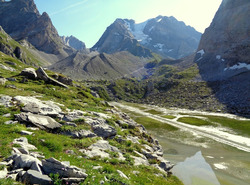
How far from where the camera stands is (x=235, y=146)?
163ft

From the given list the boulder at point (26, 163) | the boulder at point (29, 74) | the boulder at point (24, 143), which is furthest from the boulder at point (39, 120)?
the boulder at point (29, 74)

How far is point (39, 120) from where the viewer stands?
21.0m

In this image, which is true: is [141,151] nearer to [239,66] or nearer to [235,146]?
[235,146]

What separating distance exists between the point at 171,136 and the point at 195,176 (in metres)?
31.2

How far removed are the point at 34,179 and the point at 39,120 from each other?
1319 centimetres

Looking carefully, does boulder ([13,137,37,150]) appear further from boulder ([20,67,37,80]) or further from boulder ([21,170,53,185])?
boulder ([20,67,37,80])

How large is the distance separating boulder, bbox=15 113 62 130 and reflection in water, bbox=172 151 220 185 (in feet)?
75.7

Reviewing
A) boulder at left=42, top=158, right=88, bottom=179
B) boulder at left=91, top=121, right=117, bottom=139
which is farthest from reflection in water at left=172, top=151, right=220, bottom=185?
boulder at left=42, top=158, right=88, bottom=179

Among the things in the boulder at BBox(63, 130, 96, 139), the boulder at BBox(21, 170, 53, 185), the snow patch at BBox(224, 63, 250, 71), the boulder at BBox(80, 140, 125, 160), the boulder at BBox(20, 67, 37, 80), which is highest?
the snow patch at BBox(224, 63, 250, 71)

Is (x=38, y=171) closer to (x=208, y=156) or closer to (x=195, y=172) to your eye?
(x=195, y=172)

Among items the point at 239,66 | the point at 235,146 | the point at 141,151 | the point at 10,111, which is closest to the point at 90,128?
the point at 141,151

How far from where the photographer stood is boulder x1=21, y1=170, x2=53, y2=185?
938cm

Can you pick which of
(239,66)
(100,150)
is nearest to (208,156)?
(100,150)

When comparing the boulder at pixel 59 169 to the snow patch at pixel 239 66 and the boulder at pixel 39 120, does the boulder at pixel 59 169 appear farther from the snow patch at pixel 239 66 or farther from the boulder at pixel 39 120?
the snow patch at pixel 239 66
